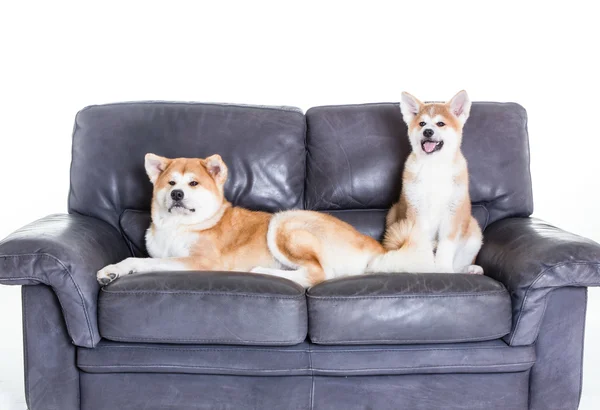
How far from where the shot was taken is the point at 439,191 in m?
4.02

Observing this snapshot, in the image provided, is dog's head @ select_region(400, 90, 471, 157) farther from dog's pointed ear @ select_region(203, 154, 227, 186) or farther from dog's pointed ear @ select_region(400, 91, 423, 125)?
dog's pointed ear @ select_region(203, 154, 227, 186)

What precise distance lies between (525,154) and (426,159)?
72cm

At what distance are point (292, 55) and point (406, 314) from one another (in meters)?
2.71

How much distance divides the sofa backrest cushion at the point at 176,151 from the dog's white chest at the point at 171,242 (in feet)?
1.27

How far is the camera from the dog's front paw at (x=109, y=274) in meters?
3.38

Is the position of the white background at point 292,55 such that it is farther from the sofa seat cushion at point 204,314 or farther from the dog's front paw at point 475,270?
the sofa seat cushion at point 204,314

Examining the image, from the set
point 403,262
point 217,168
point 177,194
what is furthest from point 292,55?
point 403,262

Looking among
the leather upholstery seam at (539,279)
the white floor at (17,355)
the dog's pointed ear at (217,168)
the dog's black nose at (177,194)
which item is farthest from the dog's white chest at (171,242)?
the leather upholstery seam at (539,279)

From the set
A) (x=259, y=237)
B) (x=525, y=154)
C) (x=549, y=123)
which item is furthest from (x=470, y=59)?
(x=259, y=237)

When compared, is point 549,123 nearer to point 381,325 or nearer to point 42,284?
point 381,325

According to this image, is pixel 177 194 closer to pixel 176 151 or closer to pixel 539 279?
pixel 176 151

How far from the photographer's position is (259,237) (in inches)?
156

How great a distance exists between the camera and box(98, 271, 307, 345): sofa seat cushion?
3.23 m

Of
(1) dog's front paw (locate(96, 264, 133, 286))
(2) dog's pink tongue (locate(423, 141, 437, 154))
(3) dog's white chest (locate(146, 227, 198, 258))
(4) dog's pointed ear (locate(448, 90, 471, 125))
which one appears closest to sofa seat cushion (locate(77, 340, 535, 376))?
(1) dog's front paw (locate(96, 264, 133, 286))
